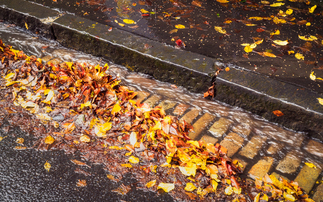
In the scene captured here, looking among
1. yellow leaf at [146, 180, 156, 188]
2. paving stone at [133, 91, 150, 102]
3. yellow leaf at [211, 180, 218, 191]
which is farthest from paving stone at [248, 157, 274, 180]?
paving stone at [133, 91, 150, 102]

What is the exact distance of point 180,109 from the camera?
2.62 m

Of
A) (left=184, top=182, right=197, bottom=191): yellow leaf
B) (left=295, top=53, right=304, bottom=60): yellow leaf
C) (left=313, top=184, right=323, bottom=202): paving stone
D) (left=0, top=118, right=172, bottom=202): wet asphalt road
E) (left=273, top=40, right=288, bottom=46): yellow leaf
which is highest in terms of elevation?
(left=273, top=40, right=288, bottom=46): yellow leaf

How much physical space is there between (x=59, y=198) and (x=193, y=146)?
43.1 inches

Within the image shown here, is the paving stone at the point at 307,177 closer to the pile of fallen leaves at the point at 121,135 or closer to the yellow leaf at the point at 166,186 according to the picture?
the pile of fallen leaves at the point at 121,135

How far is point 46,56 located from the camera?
322 centimetres

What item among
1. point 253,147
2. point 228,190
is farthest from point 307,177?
point 228,190

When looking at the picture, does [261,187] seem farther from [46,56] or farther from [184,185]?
[46,56]

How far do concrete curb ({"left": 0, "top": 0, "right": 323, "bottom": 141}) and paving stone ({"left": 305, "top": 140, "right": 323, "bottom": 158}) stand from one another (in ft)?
0.27

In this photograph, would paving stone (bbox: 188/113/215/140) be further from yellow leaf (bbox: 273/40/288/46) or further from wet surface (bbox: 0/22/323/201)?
yellow leaf (bbox: 273/40/288/46)

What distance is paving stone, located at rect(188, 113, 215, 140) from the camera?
93.1 inches

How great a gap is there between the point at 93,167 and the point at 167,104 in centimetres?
102

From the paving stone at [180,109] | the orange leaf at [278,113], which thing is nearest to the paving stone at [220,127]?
the paving stone at [180,109]

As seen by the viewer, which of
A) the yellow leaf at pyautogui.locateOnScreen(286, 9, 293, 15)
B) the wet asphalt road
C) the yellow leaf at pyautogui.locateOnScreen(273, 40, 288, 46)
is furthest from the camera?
the yellow leaf at pyautogui.locateOnScreen(286, 9, 293, 15)

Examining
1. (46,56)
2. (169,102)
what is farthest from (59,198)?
(46,56)
